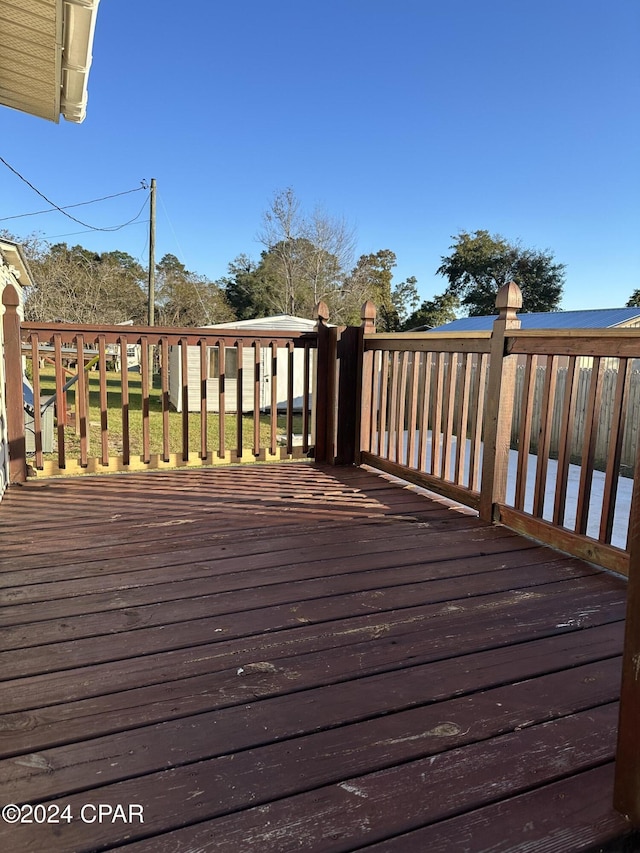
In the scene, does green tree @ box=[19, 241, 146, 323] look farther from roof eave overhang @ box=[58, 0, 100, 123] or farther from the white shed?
roof eave overhang @ box=[58, 0, 100, 123]

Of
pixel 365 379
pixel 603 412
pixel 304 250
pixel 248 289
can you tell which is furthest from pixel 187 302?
pixel 365 379

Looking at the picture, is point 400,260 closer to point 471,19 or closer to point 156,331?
point 471,19

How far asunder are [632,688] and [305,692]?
733 mm

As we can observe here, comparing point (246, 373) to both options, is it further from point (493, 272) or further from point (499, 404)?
point (493, 272)

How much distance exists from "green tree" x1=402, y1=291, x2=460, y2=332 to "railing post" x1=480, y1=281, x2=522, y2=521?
25036 mm

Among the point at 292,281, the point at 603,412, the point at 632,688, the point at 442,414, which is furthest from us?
the point at 292,281

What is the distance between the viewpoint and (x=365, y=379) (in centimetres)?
387

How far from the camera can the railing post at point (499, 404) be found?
2.58m

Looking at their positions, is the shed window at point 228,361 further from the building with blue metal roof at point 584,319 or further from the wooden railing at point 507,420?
the wooden railing at point 507,420

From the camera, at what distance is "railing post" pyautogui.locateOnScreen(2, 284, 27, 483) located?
10.3 ft

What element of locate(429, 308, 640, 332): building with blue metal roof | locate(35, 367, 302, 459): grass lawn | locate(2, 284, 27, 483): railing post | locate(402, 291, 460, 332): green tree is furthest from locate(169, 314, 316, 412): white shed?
locate(402, 291, 460, 332): green tree

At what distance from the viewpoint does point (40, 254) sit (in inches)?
660

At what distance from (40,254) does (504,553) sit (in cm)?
1830

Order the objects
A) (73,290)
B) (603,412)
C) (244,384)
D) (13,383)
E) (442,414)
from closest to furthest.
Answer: (442,414) < (13,383) < (603,412) < (244,384) < (73,290)
